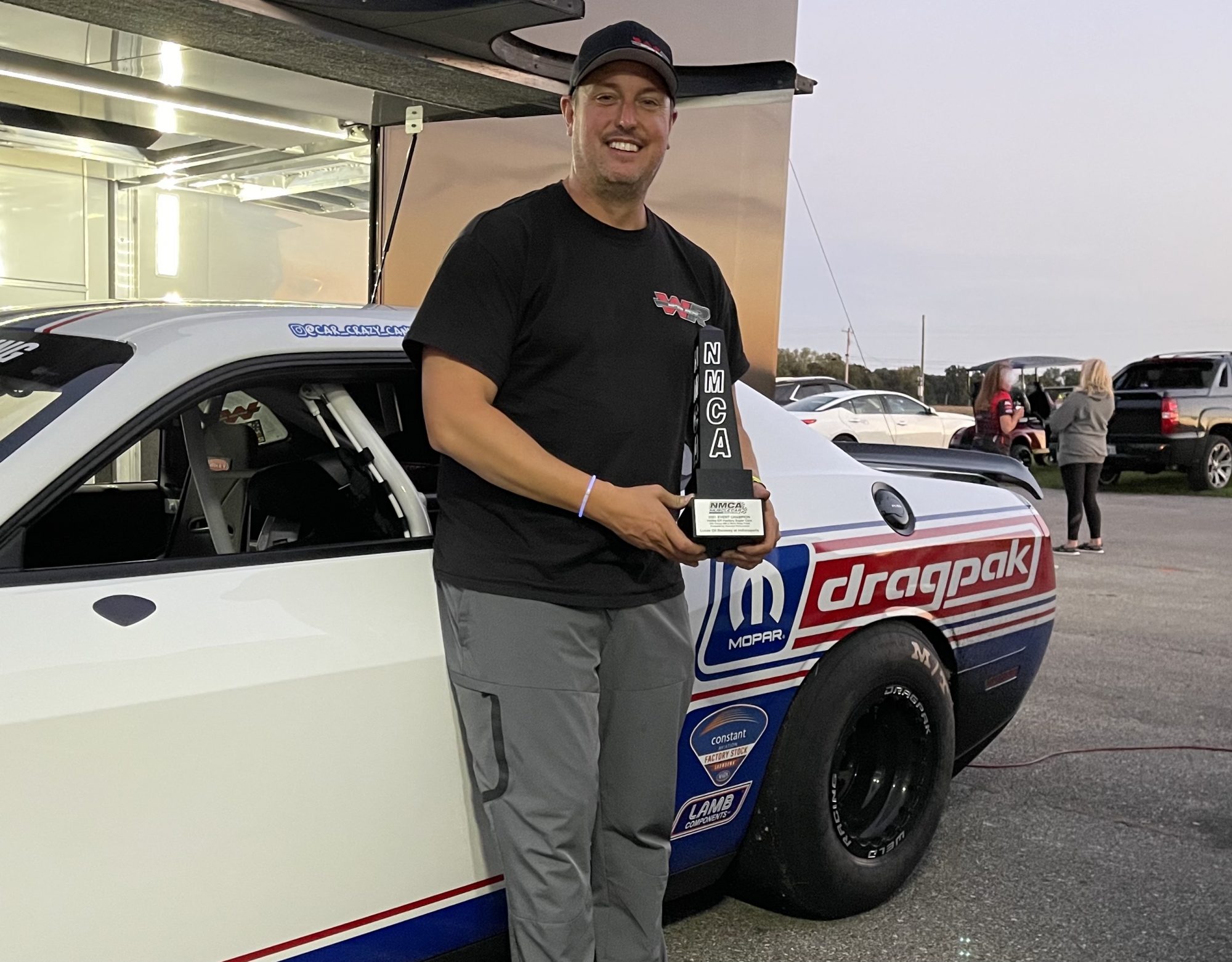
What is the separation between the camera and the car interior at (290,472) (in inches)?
96.7

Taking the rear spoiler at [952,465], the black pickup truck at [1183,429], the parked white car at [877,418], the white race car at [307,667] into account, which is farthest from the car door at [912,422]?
the white race car at [307,667]

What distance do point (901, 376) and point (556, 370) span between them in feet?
151

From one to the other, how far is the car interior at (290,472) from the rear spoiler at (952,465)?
149 centimetres

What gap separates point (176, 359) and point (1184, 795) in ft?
11.7

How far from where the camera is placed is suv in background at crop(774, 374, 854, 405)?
21156 millimetres

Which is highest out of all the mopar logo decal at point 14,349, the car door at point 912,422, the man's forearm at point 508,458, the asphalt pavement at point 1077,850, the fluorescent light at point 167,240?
the fluorescent light at point 167,240

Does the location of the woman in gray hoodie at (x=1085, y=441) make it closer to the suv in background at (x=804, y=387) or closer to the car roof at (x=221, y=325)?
the car roof at (x=221, y=325)

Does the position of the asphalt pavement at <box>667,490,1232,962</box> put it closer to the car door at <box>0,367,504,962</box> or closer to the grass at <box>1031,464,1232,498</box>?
the car door at <box>0,367,504,962</box>

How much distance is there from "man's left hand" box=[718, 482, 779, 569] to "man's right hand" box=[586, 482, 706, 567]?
0.11m

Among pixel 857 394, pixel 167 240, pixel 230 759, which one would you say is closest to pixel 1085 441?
pixel 167 240

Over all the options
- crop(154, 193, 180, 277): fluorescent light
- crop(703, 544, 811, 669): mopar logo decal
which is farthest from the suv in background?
crop(703, 544, 811, 669): mopar logo decal

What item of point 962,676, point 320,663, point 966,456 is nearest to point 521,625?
point 320,663

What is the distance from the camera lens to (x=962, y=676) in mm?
3508

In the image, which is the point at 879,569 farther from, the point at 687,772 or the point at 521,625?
the point at 521,625
